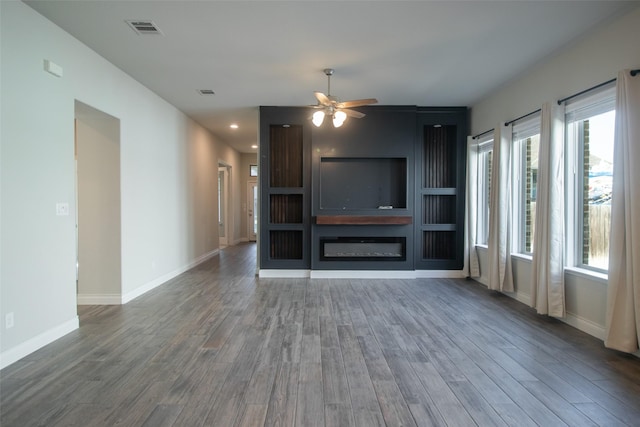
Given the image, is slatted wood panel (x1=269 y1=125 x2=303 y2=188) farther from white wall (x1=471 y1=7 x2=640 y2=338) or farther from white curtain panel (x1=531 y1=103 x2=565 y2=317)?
white curtain panel (x1=531 y1=103 x2=565 y2=317)

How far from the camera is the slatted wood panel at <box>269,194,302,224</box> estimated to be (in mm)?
5840

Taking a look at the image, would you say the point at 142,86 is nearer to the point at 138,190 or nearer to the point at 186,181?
the point at 138,190

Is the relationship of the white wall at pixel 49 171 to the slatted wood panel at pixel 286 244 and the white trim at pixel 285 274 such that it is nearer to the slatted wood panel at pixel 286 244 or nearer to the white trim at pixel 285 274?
the white trim at pixel 285 274

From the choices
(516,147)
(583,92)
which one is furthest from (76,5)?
(516,147)

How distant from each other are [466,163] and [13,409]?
6.03 m

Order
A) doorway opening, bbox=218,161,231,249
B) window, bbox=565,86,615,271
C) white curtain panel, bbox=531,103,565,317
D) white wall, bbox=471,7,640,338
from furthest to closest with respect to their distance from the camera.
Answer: doorway opening, bbox=218,161,231,249, white curtain panel, bbox=531,103,565,317, window, bbox=565,86,615,271, white wall, bbox=471,7,640,338

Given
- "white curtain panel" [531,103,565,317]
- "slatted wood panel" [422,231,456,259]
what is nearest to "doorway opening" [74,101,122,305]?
"slatted wood panel" [422,231,456,259]

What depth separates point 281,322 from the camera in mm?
3477

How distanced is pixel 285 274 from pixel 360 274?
1.30 metres

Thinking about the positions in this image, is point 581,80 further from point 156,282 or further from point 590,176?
point 156,282

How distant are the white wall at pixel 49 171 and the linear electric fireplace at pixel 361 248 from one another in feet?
9.07

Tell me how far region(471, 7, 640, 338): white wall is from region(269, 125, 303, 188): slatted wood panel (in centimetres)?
336

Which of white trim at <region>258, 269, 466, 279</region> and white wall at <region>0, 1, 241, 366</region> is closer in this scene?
white wall at <region>0, 1, 241, 366</region>

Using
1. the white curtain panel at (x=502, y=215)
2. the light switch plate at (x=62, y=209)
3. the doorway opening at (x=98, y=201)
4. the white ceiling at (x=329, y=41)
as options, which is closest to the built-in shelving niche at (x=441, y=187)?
the white ceiling at (x=329, y=41)
